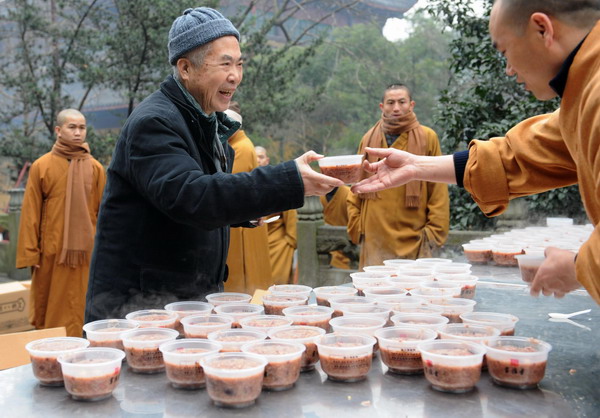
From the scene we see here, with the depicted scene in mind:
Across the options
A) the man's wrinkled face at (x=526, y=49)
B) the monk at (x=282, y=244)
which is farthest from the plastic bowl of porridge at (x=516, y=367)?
A: the monk at (x=282, y=244)

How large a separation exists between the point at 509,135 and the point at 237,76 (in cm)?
109

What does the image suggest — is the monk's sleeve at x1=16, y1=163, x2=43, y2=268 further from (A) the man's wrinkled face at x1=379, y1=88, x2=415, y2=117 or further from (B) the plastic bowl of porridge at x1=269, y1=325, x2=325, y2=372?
(B) the plastic bowl of porridge at x1=269, y1=325, x2=325, y2=372

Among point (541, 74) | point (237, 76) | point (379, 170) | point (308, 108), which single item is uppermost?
point (308, 108)

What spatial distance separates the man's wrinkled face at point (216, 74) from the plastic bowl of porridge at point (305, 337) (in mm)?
1038

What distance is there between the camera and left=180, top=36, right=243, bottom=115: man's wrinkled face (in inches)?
94.7

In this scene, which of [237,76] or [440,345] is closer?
[440,345]

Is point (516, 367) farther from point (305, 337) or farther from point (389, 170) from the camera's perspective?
point (389, 170)

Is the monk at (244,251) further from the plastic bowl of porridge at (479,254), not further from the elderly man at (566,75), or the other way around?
the elderly man at (566,75)

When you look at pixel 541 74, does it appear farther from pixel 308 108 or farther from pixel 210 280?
pixel 308 108

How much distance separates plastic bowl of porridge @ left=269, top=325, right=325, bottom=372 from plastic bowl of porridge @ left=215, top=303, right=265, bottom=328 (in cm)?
28

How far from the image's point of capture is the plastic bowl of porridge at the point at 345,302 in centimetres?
223

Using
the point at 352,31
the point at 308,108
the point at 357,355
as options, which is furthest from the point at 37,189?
the point at 352,31

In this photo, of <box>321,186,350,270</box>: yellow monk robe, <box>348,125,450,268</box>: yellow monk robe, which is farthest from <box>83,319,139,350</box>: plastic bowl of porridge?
<box>321,186,350,270</box>: yellow monk robe

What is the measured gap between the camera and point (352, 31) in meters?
15.4
